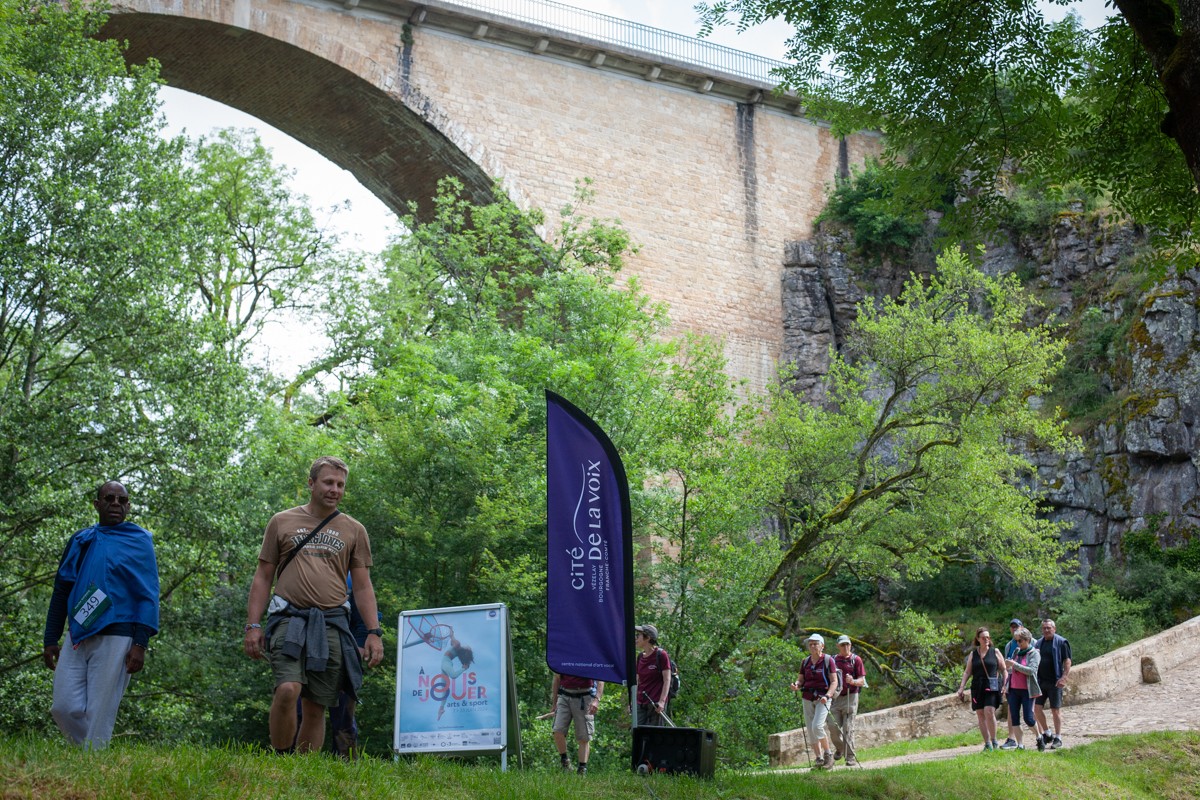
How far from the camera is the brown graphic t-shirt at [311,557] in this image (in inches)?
202

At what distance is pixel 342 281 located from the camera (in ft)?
70.8

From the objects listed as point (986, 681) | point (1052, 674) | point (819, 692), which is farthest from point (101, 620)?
point (1052, 674)

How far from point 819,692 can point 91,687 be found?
6.78 metres

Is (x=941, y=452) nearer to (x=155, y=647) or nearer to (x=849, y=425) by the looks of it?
(x=849, y=425)

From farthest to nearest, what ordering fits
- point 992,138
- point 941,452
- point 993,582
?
point 993,582, point 941,452, point 992,138

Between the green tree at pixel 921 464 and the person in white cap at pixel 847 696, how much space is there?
4.60 metres

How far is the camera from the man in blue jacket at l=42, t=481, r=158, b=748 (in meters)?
5.12

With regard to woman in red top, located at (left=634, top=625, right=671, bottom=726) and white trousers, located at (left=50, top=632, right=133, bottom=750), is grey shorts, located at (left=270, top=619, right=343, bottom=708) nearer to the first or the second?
white trousers, located at (left=50, top=632, right=133, bottom=750)

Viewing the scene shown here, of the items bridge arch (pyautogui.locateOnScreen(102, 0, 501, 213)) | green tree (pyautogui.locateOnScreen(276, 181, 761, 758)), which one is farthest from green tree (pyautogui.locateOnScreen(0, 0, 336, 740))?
bridge arch (pyautogui.locateOnScreen(102, 0, 501, 213))

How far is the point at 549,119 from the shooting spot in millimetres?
23406

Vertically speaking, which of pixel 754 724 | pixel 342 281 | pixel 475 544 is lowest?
pixel 754 724

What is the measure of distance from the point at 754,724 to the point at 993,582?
460 inches

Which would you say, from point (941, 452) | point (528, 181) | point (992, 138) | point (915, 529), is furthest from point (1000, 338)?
point (528, 181)

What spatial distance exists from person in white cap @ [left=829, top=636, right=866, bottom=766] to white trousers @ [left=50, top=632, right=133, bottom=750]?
7.21 m
